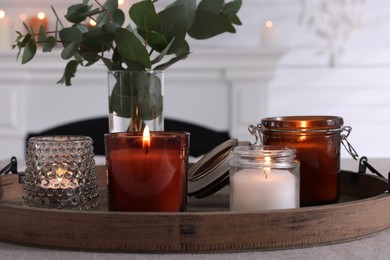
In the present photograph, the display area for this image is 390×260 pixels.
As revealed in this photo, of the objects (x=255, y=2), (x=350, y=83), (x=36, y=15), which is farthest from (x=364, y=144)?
(x=36, y=15)

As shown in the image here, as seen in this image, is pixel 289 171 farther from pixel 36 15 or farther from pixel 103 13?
pixel 36 15

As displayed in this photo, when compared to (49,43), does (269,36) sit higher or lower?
higher

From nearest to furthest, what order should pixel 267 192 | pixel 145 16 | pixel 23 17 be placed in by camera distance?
pixel 267 192, pixel 145 16, pixel 23 17

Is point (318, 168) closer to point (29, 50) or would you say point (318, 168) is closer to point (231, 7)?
point (231, 7)

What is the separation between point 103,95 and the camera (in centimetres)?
298

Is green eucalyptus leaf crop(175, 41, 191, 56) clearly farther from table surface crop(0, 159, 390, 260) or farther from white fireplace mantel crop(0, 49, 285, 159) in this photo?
white fireplace mantel crop(0, 49, 285, 159)

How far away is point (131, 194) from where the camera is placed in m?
0.73

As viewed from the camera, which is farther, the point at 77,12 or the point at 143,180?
the point at 77,12

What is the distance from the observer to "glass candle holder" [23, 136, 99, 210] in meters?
0.79

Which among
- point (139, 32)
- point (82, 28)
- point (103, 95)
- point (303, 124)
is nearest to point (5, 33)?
point (103, 95)

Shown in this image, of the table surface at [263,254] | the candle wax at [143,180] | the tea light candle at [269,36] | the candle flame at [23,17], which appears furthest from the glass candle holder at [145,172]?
the candle flame at [23,17]

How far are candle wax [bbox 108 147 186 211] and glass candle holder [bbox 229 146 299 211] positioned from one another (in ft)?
0.25

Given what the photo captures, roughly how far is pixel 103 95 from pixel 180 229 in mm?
2384

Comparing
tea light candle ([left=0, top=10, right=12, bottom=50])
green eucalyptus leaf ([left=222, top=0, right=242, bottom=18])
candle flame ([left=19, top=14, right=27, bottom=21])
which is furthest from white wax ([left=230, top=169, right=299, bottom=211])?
candle flame ([left=19, top=14, right=27, bottom=21])
